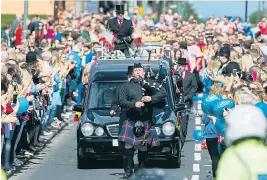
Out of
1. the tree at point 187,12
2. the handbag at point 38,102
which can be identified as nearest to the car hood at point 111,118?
the handbag at point 38,102

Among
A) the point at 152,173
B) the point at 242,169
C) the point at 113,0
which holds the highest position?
the point at 242,169

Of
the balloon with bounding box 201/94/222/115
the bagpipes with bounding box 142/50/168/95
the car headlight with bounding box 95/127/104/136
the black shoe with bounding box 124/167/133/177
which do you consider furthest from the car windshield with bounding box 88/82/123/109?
the balloon with bounding box 201/94/222/115

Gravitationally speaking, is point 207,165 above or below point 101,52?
below

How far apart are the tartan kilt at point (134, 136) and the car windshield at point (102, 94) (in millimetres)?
1754

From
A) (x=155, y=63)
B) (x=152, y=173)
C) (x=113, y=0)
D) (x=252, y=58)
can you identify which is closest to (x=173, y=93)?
(x=155, y=63)

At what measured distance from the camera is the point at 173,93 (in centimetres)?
1756

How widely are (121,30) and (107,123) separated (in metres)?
7.02

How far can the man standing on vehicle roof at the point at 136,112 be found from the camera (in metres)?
15.2

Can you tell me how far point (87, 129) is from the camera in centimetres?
1650

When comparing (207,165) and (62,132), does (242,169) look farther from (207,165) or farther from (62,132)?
(62,132)

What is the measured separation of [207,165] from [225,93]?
8.44 ft

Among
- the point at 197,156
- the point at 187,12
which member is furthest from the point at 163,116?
the point at 187,12

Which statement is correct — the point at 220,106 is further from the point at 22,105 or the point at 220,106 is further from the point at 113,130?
the point at 22,105

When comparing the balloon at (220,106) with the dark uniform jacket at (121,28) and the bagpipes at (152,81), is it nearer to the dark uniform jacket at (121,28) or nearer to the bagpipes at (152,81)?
the bagpipes at (152,81)
